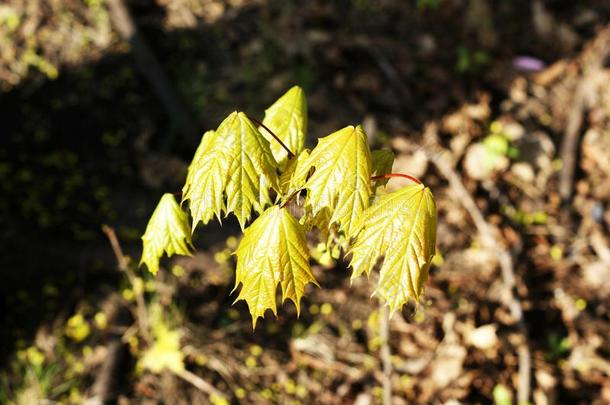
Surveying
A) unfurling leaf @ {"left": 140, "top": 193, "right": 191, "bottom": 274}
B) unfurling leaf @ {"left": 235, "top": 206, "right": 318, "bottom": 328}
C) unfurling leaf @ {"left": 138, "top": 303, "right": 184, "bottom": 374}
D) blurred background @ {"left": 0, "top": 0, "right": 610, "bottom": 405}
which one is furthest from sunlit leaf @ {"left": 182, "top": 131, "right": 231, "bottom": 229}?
unfurling leaf @ {"left": 138, "top": 303, "right": 184, "bottom": 374}

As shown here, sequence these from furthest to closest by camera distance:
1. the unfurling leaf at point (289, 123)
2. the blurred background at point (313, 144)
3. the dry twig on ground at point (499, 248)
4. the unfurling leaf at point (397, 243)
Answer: the blurred background at point (313, 144) → the dry twig on ground at point (499, 248) → the unfurling leaf at point (289, 123) → the unfurling leaf at point (397, 243)

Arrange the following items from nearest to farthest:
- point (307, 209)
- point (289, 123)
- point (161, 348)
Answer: point (307, 209), point (289, 123), point (161, 348)

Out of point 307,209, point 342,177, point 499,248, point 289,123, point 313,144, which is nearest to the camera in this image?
point 342,177

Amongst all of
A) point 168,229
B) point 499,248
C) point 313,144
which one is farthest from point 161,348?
point 499,248

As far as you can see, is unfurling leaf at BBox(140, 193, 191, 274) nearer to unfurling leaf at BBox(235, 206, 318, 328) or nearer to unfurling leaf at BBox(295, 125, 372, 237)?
unfurling leaf at BBox(235, 206, 318, 328)

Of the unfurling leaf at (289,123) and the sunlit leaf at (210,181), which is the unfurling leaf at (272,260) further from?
the unfurling leaf at (289,123)

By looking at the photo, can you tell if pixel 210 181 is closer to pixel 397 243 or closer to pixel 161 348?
pixel 397 243

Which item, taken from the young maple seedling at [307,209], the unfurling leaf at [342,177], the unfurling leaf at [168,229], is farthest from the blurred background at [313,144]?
the unfurling leaf at [342,177]
